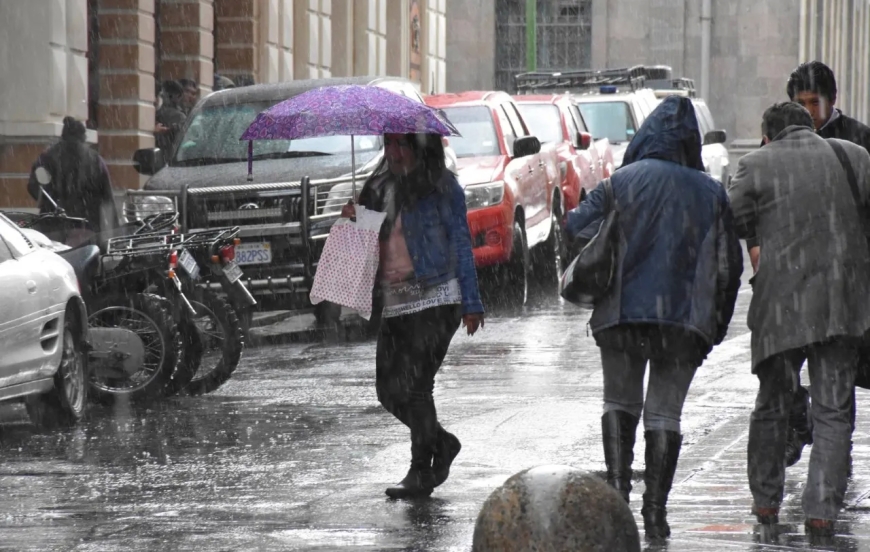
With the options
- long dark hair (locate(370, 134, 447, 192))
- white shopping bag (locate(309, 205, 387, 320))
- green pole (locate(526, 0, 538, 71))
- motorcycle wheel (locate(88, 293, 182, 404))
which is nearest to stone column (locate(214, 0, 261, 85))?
green pole (locate(526, 0, 538, 71))

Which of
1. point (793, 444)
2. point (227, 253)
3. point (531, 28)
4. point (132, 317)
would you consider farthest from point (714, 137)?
point (793, 444)

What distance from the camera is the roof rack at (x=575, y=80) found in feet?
105

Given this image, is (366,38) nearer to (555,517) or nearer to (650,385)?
(650,385)

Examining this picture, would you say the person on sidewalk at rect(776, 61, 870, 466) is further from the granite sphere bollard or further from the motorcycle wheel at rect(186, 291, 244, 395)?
the motorcycle wheel at rect(186, 291, 244, 395)

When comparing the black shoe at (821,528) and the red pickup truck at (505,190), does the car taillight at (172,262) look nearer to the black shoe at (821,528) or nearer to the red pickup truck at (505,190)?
the black shoe at (821,528)

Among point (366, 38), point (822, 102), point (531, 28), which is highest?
point (531, 28)

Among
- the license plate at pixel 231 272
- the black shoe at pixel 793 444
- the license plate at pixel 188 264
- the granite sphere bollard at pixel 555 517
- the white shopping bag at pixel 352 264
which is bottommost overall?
the black shoe at pixel 793 444

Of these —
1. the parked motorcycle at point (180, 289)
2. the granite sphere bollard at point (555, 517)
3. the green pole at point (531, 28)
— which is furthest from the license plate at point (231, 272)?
the green pole at point (531, 28)

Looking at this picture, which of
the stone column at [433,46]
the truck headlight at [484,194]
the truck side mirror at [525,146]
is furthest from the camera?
the stone column at [433,46]

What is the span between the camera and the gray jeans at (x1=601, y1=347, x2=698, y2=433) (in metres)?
7.61

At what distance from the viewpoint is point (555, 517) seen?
5238mm

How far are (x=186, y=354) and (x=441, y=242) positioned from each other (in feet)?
14.0

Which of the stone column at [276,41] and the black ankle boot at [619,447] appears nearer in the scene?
the black ankle boot at [619,447]

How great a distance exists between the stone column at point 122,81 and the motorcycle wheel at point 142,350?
1287 centimetres
